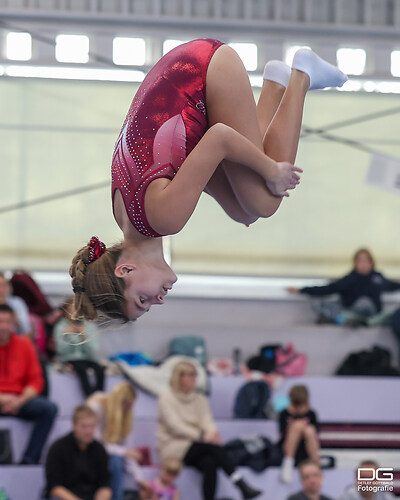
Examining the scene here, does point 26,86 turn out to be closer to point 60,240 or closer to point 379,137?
point 60,240

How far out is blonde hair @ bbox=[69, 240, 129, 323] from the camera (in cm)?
276

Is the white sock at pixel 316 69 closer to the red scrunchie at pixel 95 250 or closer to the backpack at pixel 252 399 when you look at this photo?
the red scrunchie at pixel 95 250

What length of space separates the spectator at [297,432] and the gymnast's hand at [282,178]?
112 inches

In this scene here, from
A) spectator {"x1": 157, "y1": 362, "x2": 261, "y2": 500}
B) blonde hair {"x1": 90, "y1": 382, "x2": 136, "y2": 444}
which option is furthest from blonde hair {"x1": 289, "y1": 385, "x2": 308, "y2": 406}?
blonde hair {"x1": 90, "y1": 382, "x2": 136, "y2": 444}

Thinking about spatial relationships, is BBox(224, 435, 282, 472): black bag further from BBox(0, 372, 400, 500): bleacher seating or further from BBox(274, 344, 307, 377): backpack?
BBox(274, 344, 307, 377): backpack

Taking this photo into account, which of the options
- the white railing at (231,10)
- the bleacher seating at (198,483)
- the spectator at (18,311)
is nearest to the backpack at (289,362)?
the bleacher seating at (198,483)

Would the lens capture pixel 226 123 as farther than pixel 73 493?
No

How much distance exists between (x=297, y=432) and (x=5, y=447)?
1833mm

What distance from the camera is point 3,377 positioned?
5141 mm

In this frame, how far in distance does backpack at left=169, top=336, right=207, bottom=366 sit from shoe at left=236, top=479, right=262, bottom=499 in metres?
1.09

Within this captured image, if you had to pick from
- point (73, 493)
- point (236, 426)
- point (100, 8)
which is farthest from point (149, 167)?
point (100, 8)

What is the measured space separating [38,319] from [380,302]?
2.61 meters

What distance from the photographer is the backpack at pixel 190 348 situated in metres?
6.02

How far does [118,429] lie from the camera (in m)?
5.18
